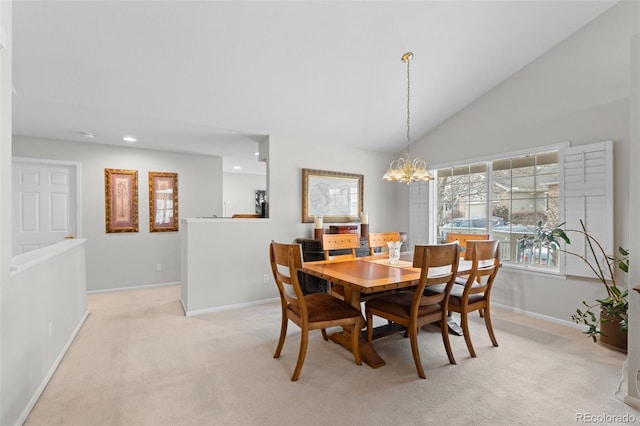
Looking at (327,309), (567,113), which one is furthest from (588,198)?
(327,309)

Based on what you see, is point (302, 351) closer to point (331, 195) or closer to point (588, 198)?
point (331, 195)

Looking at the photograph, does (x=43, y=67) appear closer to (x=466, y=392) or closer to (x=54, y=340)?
(x=54, y=340)

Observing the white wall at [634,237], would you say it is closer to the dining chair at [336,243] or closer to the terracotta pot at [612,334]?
the terracotta pot at [612,334]

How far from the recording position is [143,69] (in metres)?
2.76

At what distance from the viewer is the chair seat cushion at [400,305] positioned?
2252 millimetres

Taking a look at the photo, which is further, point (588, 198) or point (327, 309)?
point (588, 198)

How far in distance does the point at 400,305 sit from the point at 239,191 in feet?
20.5

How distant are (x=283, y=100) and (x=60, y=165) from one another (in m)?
3.44

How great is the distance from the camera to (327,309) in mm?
2316

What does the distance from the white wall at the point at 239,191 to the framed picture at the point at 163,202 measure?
2427 mm

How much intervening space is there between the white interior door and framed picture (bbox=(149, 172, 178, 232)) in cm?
99

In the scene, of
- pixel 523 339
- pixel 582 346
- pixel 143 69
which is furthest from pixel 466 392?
pixel 143 69

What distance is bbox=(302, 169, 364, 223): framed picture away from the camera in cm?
439
